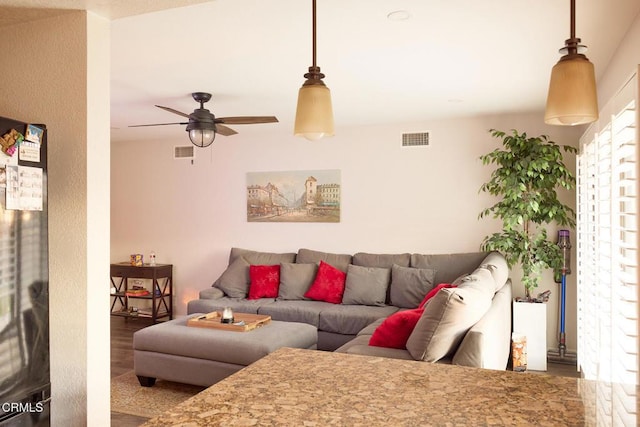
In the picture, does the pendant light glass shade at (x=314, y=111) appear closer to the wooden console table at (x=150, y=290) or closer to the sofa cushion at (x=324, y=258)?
the sofa cushion at (x=324, y=258)

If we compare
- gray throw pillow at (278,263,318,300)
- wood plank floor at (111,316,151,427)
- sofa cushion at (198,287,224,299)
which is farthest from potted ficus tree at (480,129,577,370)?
wood plank floor at (111,316,151,427)

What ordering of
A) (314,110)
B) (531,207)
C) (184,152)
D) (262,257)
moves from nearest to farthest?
(314,110) → (531,207) → (262,257) → (184,152)

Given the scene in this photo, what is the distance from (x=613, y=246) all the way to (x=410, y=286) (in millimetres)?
2528

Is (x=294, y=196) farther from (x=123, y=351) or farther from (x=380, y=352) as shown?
(x=380, y=352)

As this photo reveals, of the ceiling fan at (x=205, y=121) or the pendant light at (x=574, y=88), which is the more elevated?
the ceiling fan at (x=205, y=121)

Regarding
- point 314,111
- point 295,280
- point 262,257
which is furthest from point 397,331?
point 262,257

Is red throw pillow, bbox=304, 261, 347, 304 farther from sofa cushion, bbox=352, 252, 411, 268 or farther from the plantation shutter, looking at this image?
the plantation shutter

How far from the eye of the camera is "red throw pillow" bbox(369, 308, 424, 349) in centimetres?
317

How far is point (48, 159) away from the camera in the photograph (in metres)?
2.22

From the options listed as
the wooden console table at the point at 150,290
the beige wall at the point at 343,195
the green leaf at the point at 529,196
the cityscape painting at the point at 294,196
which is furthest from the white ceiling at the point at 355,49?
the wooden console table at the point at 150,290

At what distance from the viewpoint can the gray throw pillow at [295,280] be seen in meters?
5.60

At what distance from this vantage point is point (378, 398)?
4.22 feet

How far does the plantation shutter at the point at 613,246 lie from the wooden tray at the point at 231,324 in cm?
254

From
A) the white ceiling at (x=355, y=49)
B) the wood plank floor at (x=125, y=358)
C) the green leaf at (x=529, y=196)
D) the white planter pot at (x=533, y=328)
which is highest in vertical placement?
the white ceiling at (x=355, y=49)
